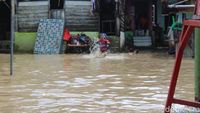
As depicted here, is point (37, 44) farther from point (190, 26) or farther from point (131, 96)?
point (190, 26)

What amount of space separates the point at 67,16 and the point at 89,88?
13.4 metres

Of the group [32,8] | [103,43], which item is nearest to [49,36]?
[32,8]

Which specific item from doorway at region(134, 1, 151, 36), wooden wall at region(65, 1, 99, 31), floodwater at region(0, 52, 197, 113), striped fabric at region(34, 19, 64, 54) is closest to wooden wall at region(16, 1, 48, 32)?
striped fabric at region(34, 19, 64, 54)

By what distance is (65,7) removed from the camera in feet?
74.3

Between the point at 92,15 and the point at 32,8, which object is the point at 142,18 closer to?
the point at 92,15

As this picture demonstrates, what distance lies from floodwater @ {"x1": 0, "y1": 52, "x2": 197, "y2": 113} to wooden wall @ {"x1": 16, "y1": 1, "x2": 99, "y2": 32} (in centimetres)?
816

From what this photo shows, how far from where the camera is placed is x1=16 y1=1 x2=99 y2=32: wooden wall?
22656 millimetres

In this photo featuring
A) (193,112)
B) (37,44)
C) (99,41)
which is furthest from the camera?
(37,44)

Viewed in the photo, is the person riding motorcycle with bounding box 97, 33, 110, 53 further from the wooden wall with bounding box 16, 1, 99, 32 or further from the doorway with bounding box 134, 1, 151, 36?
the doorway with bounding box 134, 1, 151, 36

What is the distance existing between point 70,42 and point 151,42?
4.25 m

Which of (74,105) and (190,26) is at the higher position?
(190,26)

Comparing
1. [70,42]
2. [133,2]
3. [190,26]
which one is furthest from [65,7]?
[190,26]

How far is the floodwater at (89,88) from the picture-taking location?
24.5 feet

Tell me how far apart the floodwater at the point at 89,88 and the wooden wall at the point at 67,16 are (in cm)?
816
